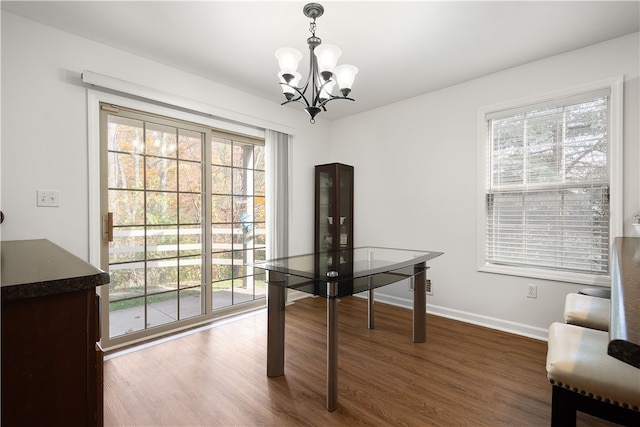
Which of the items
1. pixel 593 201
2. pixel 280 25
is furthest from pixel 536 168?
pixel 280 25

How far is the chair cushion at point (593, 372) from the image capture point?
39.3 inches

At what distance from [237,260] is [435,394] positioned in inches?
95.4

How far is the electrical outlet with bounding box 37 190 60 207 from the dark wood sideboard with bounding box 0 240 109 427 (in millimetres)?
1712

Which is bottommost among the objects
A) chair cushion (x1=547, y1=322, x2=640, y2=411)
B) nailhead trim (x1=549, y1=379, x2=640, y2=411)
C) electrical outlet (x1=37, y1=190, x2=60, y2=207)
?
nailhead trim (x1=549, y1=379, x2=640, y2=411)

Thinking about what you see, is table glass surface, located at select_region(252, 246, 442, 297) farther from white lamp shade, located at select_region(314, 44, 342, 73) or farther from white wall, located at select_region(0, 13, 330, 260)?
white wall, located at select_region(0, 13, 330, 260)

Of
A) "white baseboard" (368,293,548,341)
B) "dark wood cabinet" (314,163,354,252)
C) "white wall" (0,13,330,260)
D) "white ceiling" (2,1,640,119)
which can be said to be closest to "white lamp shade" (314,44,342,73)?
"white ceiling" (2,1,640,119)

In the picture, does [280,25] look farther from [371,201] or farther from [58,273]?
[371,201]

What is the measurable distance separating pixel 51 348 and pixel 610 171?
3563mm

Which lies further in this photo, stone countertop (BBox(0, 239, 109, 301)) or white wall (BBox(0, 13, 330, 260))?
white wall (BBox(0, 13, 330, 260))

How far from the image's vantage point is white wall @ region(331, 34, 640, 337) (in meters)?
2.48

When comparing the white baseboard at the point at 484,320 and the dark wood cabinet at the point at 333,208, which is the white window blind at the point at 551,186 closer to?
the white baseboard at the point at 484,320

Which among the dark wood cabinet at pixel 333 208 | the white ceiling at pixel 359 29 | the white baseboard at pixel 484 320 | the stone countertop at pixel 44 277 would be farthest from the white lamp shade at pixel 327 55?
the white baseboard at pixel 484 320

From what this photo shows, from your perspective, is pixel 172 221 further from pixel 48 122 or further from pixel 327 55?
pixel 327 55

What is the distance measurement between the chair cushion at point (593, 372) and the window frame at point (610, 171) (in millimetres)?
1611
